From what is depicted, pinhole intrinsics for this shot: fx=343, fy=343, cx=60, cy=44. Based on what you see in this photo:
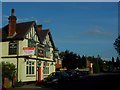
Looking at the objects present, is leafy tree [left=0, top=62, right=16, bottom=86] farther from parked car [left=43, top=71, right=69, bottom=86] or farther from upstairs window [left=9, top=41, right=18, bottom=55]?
parked car [left=43, top=71, right=69, bottom=86]

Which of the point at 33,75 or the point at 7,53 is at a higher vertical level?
the point at 7,53

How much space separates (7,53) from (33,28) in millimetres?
5426

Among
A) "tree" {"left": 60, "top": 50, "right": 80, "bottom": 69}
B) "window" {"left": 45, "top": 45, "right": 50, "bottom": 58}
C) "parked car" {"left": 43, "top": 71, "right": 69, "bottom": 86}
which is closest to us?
"parked car" {"left": 43, "top": 71, "right": 69, "bottom": 86}

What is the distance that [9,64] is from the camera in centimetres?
4406

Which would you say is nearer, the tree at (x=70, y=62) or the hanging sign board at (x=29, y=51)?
the hanging sign board at (x=29, y=51)

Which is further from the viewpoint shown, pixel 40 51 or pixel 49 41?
pixel 49 41

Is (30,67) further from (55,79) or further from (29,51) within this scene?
(55,79)

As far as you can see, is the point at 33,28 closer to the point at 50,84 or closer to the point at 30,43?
the point at 30,43

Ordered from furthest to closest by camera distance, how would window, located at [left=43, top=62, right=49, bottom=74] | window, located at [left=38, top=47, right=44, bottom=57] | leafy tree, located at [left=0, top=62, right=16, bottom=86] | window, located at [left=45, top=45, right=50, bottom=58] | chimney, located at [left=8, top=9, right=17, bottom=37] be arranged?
window, located at [left=45, top=45, right=50, bottom=58] → window, located at [left=43, top=62, right=49, bottom=74] → window, located at [left=38, top=47, right=44, bottom=57] → chimney, located at [left=8, top=9, right=17, bottom=37] → leafy tree, located at [left=0, top=62, right=16, bottom=86]

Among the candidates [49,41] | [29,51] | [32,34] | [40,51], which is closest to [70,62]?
[49,41]

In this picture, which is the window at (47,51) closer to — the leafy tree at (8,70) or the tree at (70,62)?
the leafy tree at (8,70)

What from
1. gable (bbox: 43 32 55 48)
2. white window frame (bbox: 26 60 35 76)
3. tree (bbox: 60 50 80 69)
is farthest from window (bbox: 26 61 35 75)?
tree (bbox: 60 50 80 69)

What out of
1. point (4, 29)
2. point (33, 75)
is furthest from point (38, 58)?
point (4, 29)

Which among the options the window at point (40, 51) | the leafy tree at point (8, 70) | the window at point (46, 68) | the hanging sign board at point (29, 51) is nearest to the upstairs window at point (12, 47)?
the leafy tree at point (8, 70)
